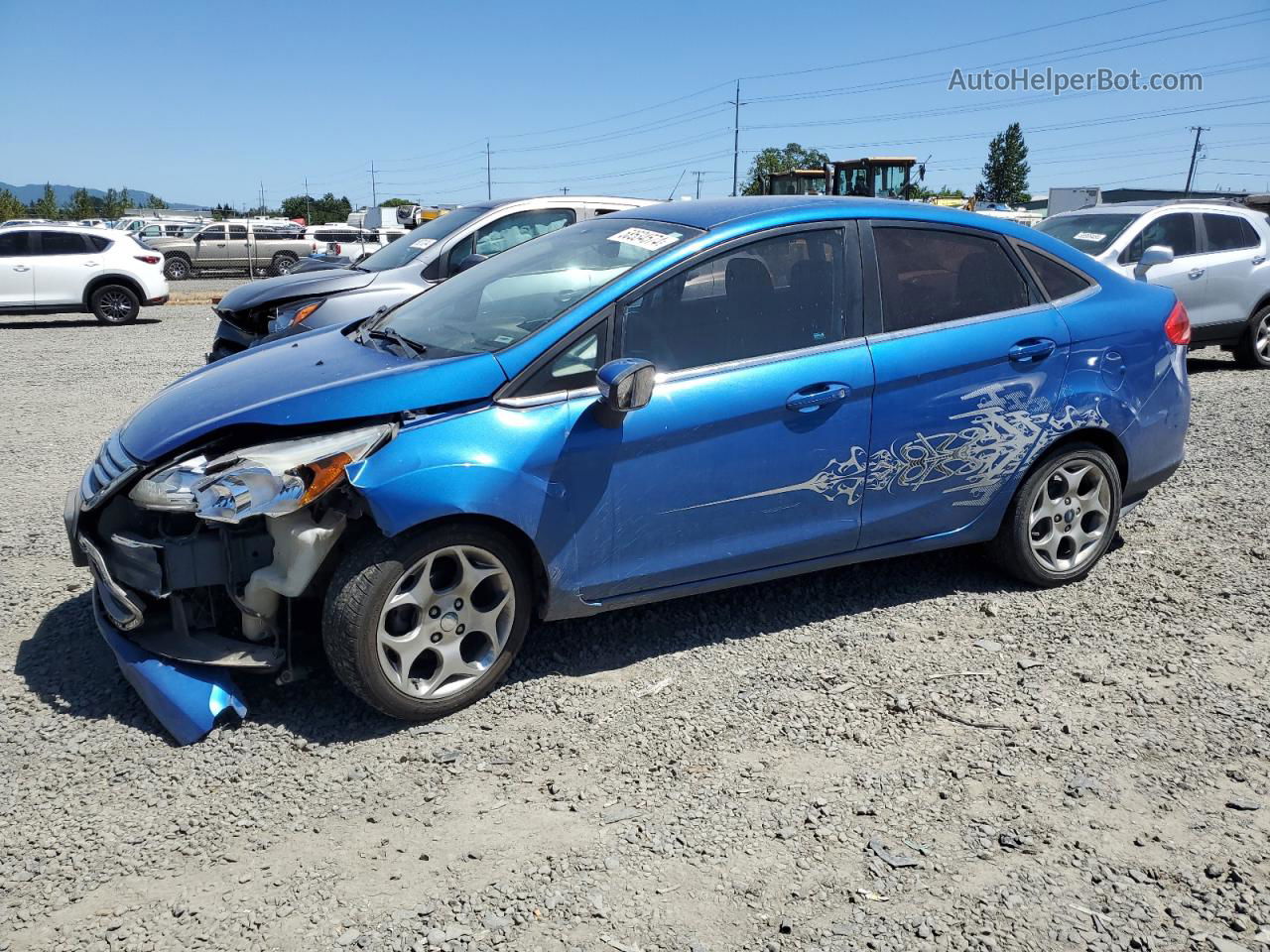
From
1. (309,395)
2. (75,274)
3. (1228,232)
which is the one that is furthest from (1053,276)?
(75,274)

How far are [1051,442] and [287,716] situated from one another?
3.33 metres

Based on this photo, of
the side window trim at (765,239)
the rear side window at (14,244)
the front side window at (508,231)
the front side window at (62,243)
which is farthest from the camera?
the front side window at (62,243)

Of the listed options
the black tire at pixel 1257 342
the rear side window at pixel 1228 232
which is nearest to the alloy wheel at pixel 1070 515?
the rear side window at pixel 1228 232

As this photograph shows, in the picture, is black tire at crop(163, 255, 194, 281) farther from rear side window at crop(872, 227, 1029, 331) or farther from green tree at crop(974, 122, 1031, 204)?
green tree at crop(974, 122, 1031, 204)

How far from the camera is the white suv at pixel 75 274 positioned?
52.1ft

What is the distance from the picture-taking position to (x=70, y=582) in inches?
186

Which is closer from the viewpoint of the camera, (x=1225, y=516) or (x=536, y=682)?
(x=536, y=682)

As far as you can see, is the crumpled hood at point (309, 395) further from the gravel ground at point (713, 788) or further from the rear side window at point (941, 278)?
the rear side window at point (941, 278)

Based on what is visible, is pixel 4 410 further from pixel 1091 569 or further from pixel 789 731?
pixel 1091 569

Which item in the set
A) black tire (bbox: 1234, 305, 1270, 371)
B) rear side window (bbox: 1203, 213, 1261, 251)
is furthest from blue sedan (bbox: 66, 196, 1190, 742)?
black tire (bbox: 1234, 305, 1270, 371)

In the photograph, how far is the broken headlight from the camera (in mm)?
3271

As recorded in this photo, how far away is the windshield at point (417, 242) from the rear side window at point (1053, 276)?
5572mm

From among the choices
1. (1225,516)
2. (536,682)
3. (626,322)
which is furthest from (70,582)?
(1225,516)

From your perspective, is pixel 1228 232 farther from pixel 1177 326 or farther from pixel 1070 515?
pixel 1070 515
